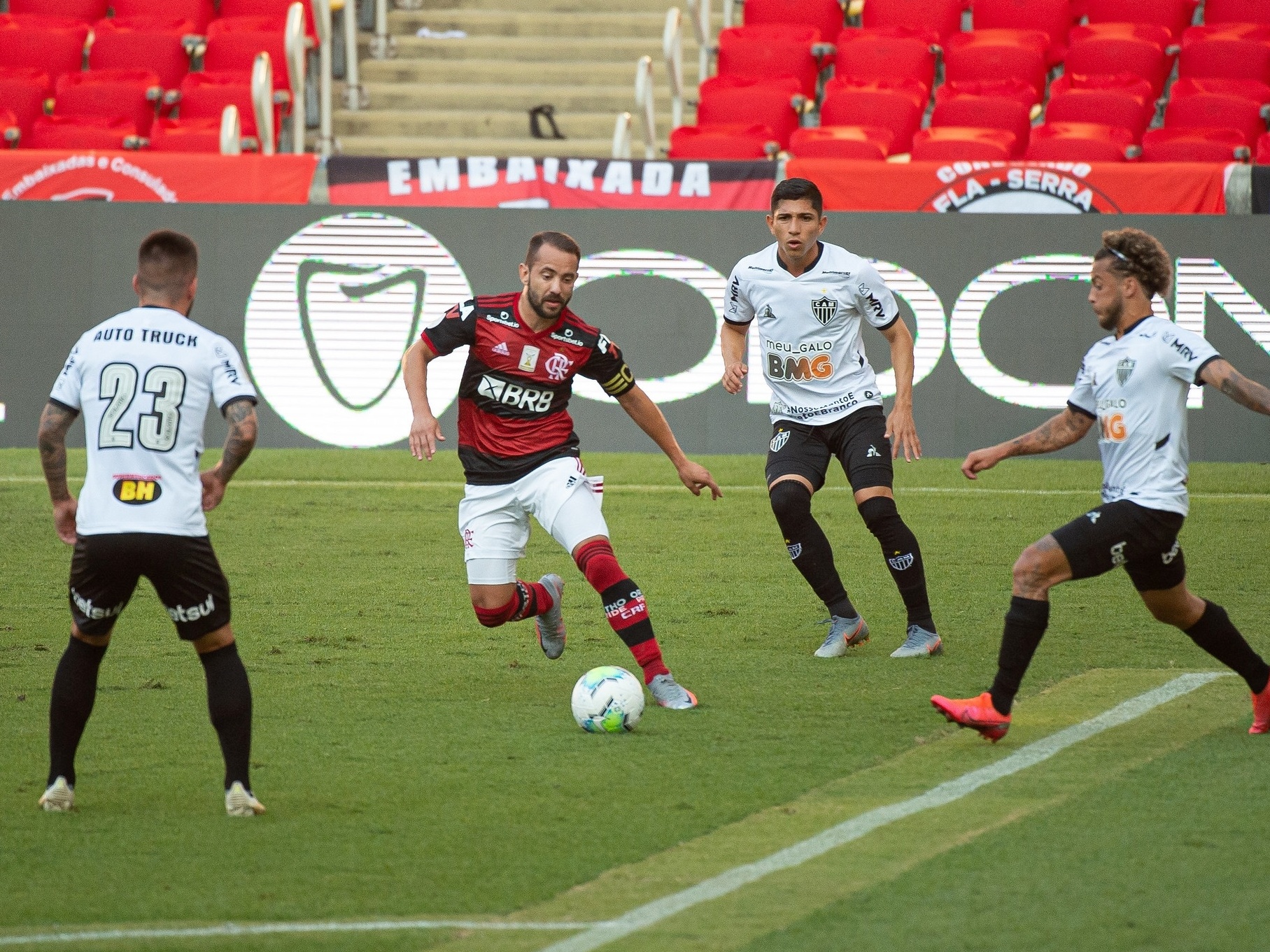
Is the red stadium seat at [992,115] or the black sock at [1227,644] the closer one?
the black sock at [1227,644]

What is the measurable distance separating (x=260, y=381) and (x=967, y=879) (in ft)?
41.6

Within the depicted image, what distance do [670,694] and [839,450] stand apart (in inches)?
77.3

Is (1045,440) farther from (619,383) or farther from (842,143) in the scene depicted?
(842,143)

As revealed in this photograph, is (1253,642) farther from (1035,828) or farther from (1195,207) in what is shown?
(1195,207)

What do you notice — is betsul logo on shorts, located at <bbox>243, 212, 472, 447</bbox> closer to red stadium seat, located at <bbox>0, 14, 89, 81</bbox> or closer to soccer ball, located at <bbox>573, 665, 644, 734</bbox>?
red stadium seat, located at <bbox>0, 14, 89, 81</bbox>

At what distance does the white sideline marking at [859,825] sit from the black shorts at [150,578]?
166 cm

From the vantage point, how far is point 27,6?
2153 cm

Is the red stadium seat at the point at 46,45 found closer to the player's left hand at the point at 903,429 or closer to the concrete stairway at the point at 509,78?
the concrete stairway at the point at 509,78

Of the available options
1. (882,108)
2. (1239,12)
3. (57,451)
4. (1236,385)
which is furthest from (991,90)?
(57,451)

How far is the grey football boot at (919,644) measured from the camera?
7.83 meters

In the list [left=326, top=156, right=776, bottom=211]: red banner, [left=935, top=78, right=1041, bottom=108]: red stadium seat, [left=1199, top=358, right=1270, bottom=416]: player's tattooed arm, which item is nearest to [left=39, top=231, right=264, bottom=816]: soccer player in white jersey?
[left=1199, top=358, right=1270, bottom=416]: player's tattooed arm

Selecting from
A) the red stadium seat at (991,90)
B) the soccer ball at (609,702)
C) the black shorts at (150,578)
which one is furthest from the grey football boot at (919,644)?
the red stadium seat at (991,90)

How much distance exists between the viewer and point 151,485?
16.3ft

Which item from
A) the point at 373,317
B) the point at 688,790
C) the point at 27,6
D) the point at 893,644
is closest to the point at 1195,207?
the point at 373,317
